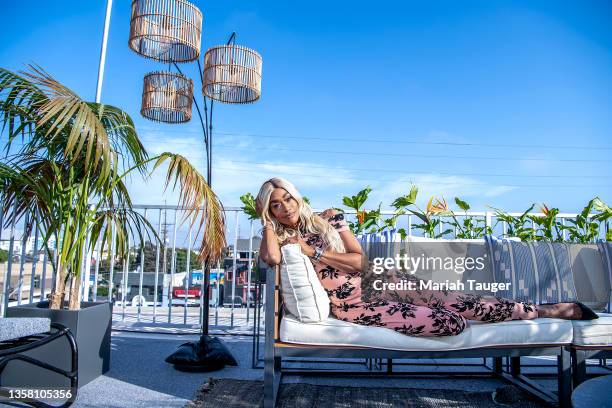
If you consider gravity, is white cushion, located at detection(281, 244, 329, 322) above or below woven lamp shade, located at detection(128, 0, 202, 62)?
below

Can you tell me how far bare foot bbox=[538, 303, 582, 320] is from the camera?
2.13 metres

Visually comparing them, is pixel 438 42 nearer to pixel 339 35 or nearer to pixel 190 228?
pixel 339 35

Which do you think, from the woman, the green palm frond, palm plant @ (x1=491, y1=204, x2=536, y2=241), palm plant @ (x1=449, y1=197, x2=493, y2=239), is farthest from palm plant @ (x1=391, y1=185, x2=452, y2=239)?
the green palm frond

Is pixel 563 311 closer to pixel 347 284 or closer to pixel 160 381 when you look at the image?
pixel 347 284

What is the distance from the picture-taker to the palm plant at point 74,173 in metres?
2.36

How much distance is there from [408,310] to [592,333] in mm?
881

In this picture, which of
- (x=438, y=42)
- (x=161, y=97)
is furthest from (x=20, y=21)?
(x=438, y=42)

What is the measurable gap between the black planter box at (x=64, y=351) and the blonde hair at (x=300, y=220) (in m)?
1.16

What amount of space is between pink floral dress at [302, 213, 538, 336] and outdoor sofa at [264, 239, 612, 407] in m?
0.04

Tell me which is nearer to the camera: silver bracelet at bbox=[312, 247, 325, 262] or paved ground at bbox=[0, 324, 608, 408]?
silver bracelet at bbox=[312, 247, 325, 262]

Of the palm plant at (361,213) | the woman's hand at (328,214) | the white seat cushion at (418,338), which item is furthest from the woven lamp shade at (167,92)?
the white seat cushion at (418,338)

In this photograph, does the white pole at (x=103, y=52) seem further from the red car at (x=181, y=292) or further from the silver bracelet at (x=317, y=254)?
the red car at (x=181, y=292)

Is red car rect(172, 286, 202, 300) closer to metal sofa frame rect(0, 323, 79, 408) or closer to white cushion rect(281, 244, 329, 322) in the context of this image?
metal sofa frame rect(0, 323, 79, 408)

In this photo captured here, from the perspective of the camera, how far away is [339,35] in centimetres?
1056
